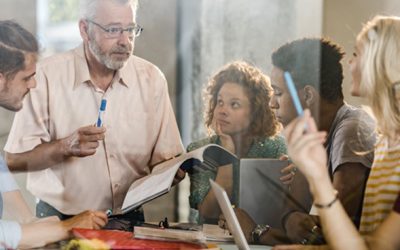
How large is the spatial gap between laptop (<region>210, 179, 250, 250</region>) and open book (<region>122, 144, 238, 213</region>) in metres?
0.12

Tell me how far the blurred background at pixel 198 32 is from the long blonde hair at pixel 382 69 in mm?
110

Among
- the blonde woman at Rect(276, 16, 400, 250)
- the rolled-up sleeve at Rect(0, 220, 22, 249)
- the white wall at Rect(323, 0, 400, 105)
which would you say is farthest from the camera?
the white wall at Rect(323, 0, 400, 105)

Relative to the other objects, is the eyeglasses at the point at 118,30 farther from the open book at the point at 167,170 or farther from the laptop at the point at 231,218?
the laptop at the point at 231,218

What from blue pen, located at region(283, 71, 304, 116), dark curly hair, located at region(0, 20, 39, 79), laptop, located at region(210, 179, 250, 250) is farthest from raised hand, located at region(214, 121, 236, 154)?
dark curly hair, located at region(0, 20, 39, 79)

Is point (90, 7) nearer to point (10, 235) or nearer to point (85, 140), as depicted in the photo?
point (85, 140)

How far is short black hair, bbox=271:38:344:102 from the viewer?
2.54 m

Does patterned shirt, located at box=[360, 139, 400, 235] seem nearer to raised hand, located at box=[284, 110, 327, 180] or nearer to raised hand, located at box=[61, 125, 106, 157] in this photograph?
raised hand, located at box=[284, 110, 327, 180]

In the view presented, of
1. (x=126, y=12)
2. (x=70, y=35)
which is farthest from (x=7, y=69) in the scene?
(x=126, y=12)

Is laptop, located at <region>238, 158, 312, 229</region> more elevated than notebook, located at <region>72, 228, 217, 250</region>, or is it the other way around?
laptop, located at <region>238, 158, 312, 229</region>

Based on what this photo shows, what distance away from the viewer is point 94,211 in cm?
248

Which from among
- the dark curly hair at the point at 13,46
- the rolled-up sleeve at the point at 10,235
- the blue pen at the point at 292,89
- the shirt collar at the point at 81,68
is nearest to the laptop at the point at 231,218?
the blue pen at the point at 292,89

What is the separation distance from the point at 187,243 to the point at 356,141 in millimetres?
687

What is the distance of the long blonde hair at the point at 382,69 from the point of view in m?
2.28

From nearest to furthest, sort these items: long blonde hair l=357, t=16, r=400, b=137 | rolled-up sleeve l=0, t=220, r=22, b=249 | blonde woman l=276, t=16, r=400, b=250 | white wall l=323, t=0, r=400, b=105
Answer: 1. blonde woman l=276, t=16, r=400, b=250
2. long blonde hair l=357, t=16, r=400, b=137
3. rolled-up sleeve l=0, t=220, r=22, b=249
4. white wall l=323, t=0, r=400, b=105
